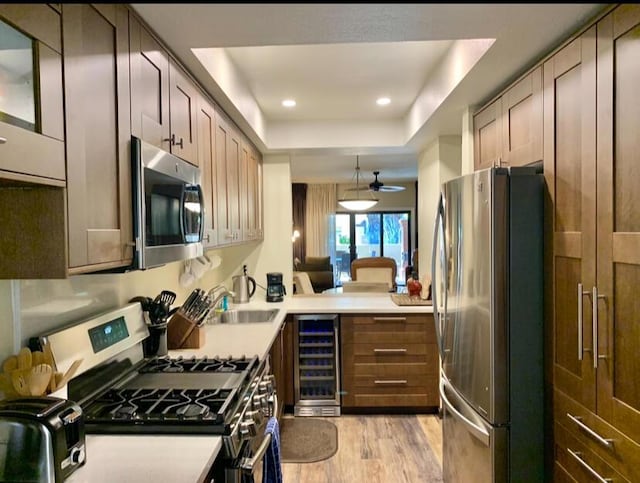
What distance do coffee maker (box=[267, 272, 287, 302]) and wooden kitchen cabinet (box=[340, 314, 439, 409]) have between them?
671 millimetres

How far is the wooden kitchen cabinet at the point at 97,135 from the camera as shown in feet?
3.53

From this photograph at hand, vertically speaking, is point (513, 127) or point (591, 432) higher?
point (513, 127)

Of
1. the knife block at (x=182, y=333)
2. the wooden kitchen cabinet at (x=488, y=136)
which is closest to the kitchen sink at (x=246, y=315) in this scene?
the knife block at (x=182, y=333)

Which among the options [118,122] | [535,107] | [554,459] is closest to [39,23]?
[118,122]

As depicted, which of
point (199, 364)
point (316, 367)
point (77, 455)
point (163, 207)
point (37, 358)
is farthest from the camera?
point (316, 367)

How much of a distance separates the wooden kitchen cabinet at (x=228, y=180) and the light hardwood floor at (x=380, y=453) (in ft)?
5.08

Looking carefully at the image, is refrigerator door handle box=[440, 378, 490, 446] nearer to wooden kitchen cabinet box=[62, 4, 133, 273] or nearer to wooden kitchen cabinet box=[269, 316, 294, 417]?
wooden kitchen cabinet box=[269, 316, 294, 417]

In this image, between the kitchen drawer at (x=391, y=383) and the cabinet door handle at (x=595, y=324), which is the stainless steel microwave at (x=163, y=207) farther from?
the kitchen drawer at (x=391, y=383)

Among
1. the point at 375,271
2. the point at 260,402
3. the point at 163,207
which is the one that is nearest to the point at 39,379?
the point at 163,207

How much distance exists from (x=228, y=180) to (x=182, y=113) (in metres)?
0.84

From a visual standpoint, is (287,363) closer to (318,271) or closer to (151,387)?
(151,387)

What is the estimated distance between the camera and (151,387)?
1.79 m

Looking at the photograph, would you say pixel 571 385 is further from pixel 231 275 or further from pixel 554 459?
pixel 231 275

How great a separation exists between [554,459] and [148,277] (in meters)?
2.06
